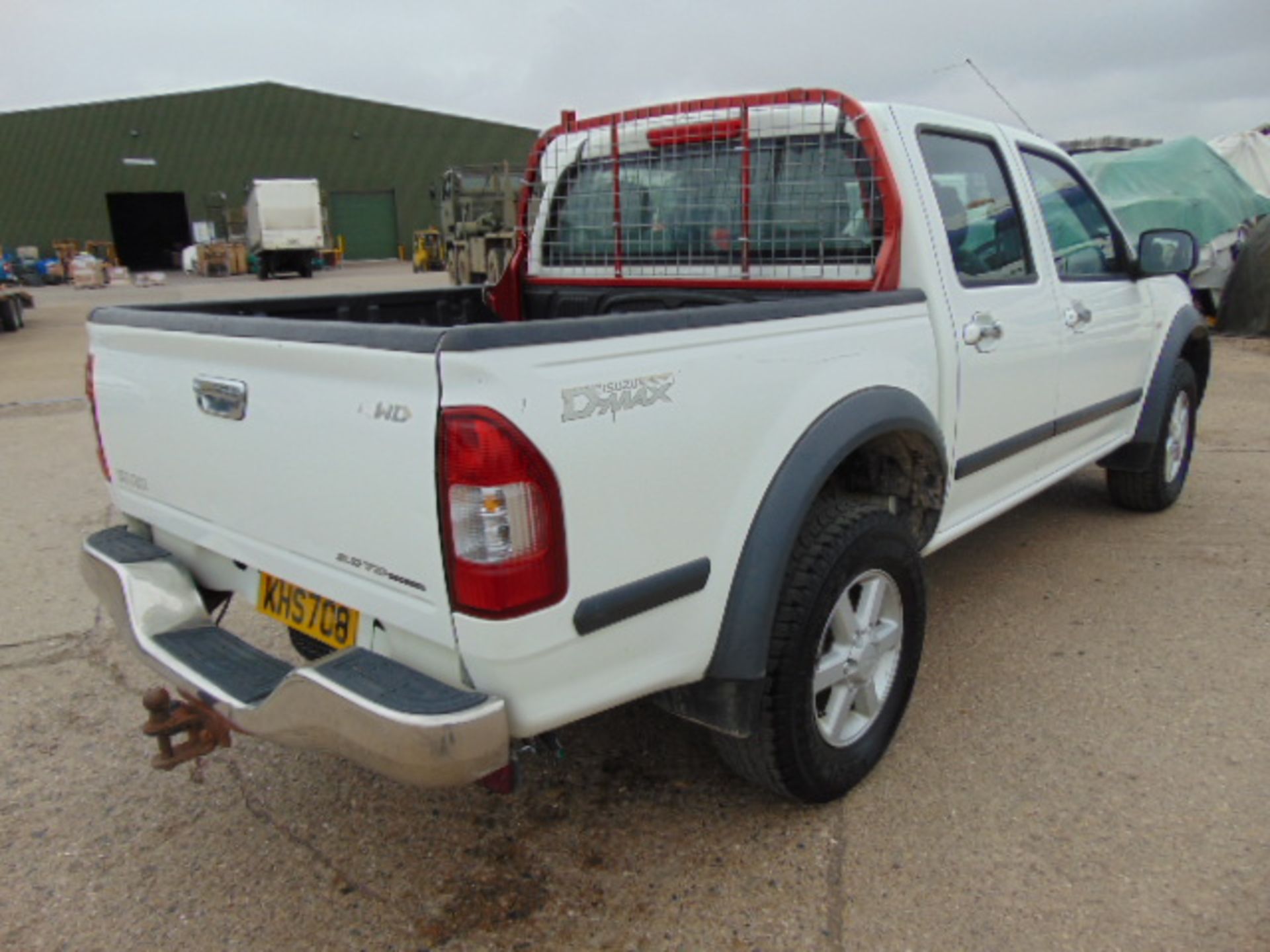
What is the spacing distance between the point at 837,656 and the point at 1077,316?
1.92 meters

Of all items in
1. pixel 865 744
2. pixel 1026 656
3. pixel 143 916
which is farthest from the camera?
pixel 1026 656

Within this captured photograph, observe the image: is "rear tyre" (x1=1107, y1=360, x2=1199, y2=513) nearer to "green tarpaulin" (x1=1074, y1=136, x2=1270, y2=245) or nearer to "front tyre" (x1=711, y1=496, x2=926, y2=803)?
"front tyre" (x1=711, y1=496, x2=926, y2=803)

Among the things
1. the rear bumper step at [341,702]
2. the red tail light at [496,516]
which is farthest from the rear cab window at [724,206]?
the rear bumper step at [341,702]

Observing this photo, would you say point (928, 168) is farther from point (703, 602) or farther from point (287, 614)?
point (287, 614)

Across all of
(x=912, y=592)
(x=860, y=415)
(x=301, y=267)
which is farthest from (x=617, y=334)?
(x=301, y=267)

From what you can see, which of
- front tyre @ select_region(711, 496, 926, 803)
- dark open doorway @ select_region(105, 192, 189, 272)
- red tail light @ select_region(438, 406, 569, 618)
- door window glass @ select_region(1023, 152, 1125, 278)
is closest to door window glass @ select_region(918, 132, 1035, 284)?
door window glass @ select_region(1023, 152, 1125, 278)

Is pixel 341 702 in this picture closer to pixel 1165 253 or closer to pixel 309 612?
pixel 309 612

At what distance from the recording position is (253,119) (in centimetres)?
3506

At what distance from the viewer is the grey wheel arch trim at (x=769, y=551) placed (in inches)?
83.6

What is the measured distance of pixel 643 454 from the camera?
187cm

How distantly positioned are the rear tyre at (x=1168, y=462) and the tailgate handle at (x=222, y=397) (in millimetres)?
4090

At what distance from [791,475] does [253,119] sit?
125 ft

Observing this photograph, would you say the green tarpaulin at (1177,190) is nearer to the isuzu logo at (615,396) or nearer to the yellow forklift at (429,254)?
the isuzu logo at (615,396)

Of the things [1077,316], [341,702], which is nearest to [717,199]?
[1077,316]
